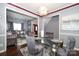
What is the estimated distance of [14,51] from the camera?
6.44 feet

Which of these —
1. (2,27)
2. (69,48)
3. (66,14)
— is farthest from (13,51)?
(66,14)

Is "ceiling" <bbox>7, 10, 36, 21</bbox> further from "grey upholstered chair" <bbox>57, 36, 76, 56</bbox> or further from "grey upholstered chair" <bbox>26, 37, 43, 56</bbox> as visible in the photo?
"grey upholstered chair" <bbox>57, 36, 76, 56</bbox>

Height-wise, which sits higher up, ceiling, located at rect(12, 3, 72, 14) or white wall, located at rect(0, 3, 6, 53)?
ceiling, located at rect(12, 3, 72, 14)

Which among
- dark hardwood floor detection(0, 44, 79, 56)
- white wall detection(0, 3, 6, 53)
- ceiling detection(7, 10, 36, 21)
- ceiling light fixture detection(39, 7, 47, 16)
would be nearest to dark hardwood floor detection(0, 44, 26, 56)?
dark hardwood floor detection(0, 44, 79, 56)

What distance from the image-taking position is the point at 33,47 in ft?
6.57

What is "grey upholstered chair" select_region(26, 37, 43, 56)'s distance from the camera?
198 centimetres

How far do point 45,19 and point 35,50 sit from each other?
79 centimetres

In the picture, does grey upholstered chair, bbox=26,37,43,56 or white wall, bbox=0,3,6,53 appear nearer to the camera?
white wall, bbox=0,3,6,53

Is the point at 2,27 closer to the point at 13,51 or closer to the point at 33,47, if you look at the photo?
the point at 13,51

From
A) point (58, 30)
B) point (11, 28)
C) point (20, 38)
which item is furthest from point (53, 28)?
point (11, 28)

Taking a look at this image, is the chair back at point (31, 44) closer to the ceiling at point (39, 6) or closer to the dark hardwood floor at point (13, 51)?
the dark hardwood floor at point (13, 51)

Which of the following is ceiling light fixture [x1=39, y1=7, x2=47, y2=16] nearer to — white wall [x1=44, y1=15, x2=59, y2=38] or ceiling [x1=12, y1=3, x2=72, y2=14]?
ceiling [x1=12, y1=3, x2=72, y2=14]

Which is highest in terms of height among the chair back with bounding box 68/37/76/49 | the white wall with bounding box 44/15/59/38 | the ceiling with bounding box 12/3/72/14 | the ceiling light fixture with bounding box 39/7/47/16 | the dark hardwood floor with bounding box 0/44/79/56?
the ceiling with bounding box 12/3/72/14

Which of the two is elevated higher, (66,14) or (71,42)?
(66,14)
